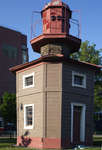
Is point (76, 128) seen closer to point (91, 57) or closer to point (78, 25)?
point (78, 25)

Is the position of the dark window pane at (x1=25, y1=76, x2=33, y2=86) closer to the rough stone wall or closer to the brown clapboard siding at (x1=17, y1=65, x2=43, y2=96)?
the brown clapboard siding at (x1=17, y1=65, x2=43, y2=96)

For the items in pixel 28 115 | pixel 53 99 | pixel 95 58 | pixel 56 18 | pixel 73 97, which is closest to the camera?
pixel 53 99

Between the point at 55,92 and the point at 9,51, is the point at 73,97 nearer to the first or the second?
the point at 55,92

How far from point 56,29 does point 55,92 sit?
4.37 metres

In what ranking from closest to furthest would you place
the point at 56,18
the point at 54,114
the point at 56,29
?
the point at 54,114
the point at 56,29
the point at 56,18

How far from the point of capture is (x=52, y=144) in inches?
629

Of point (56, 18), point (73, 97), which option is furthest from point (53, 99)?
point (56, 18)

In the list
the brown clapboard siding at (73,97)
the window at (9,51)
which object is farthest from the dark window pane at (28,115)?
the window at (9,51)

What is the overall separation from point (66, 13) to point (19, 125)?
28.4 ft

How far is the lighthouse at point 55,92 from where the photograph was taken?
16328mm

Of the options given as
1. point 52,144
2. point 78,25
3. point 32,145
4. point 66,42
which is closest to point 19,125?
point 32,145

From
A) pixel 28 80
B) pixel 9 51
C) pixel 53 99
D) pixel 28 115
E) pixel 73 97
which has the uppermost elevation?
pixel 9 51

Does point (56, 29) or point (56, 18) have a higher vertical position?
point (56, 18)

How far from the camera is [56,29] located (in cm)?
1778
